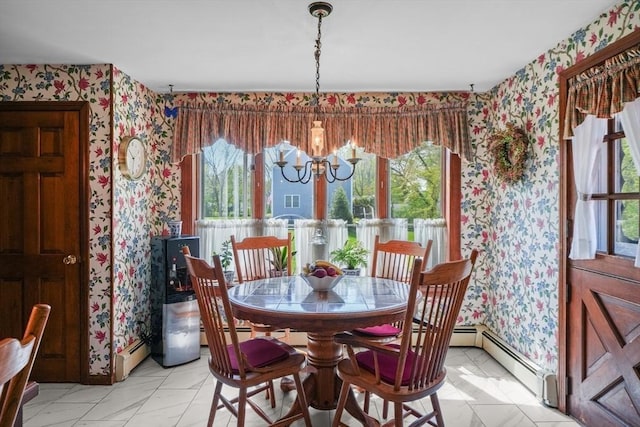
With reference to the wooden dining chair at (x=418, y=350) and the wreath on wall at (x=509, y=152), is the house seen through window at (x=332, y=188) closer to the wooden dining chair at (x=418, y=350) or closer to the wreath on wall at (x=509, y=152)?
the wreath on wall at (x=509, y=152)

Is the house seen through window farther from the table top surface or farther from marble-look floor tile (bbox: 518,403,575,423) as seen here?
marble-look floor tile (bbox: 518,403,575,423)

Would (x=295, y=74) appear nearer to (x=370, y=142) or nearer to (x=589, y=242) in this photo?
(x=370, y=142)

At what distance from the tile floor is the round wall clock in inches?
65.1

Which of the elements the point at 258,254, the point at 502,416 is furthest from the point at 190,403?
the point at 502,416

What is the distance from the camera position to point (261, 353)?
7.28 feet

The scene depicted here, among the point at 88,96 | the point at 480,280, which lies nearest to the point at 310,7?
the point at 88,96

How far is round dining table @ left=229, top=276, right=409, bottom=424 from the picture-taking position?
1999 millimetres

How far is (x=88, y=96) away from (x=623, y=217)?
3.73 meters

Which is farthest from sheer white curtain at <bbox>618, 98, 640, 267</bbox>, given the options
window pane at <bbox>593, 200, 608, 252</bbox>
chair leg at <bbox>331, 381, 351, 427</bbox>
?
chair leg at <bbox>331, 381, 351, 427</bbox>

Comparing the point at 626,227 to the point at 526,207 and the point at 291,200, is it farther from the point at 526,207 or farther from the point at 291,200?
the point at 291,200

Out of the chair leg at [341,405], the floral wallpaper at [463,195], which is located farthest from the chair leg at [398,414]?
the floral wallpaper at [463,195]

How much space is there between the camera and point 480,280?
12.8 ft

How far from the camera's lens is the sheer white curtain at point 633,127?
2031mm

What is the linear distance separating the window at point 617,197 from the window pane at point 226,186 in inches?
114
